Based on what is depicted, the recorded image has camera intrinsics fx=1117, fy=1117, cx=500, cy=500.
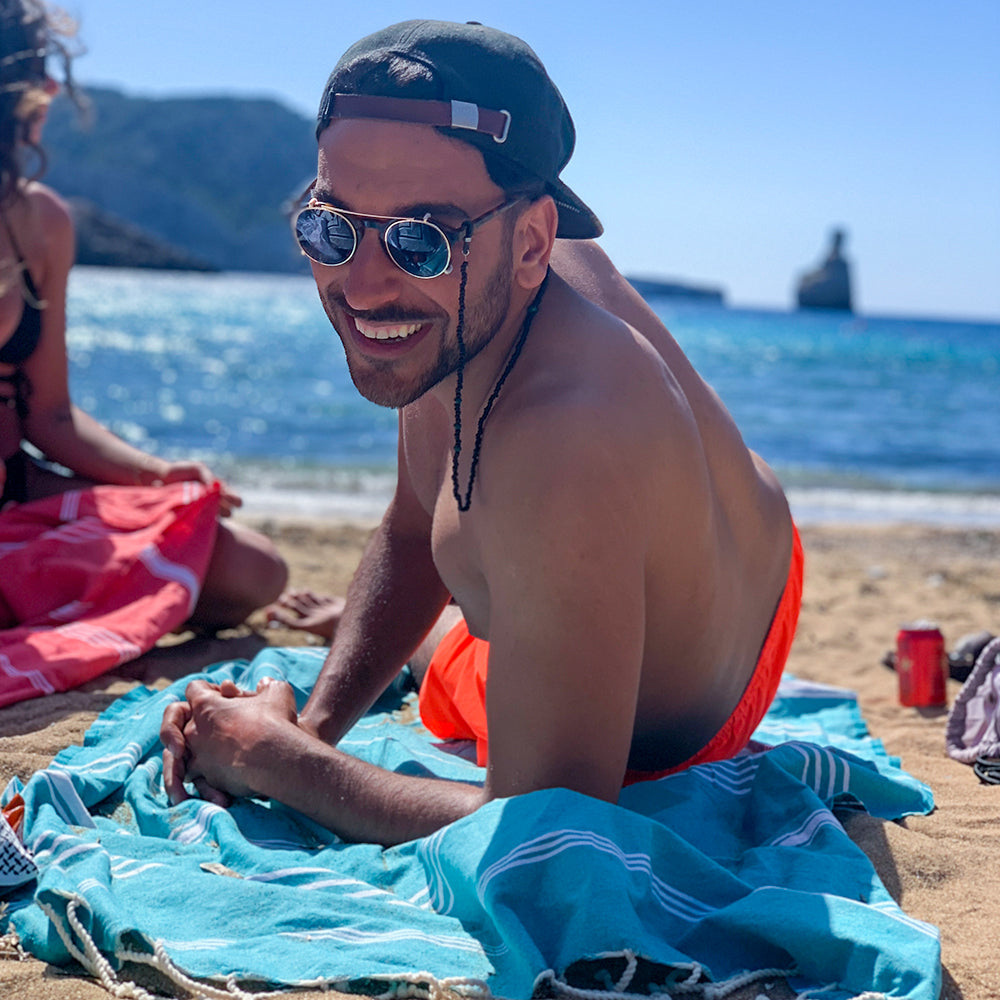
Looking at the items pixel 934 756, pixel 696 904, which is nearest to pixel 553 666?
pixel 696 904

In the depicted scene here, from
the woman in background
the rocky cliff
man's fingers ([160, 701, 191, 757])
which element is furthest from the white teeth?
the rocky cliff

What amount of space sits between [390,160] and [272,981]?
1403 millimetres

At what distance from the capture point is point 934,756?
3254mm

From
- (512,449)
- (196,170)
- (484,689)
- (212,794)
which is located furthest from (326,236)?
(196,170)

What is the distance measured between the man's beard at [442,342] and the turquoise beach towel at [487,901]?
772 mm

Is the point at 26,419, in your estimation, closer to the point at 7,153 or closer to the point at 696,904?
the point at 7,153

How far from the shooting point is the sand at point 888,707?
2062 millimetres

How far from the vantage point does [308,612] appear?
4.33m

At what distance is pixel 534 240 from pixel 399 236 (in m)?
0.28

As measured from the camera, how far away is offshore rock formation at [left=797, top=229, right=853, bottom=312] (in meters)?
106

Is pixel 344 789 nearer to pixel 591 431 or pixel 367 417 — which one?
pixel 591 431

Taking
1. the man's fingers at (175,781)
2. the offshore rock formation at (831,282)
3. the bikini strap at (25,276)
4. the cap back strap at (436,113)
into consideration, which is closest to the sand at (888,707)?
the man's fingers at (175,781)

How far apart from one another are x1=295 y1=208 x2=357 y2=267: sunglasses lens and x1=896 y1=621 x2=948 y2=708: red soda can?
8.44 ft

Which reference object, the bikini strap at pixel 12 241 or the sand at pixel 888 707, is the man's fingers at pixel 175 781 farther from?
the bikini strap at pixel 12 241
